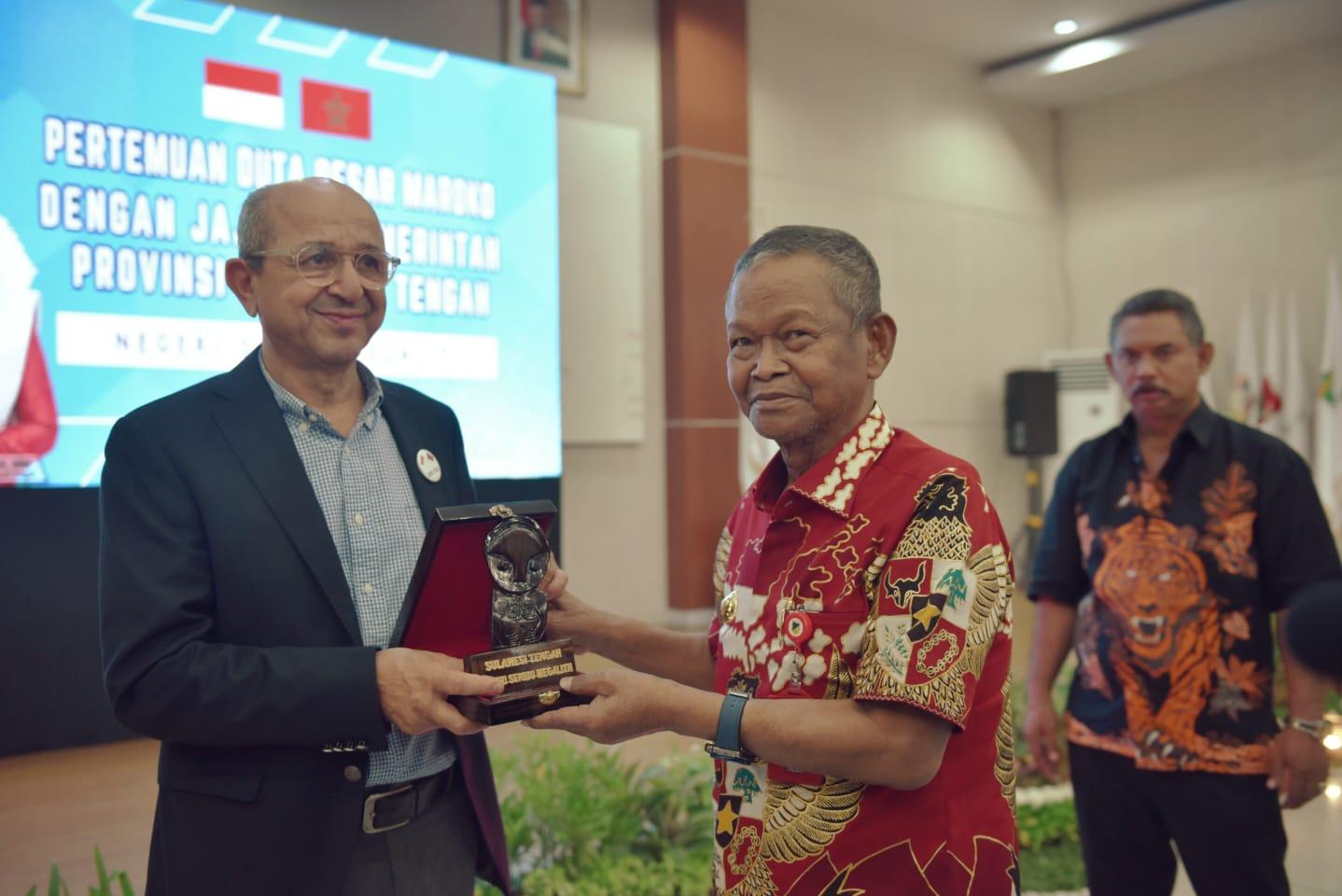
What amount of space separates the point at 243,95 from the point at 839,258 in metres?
3.68

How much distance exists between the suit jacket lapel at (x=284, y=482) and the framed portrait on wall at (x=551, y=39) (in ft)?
14.3

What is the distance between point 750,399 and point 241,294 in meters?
0.83

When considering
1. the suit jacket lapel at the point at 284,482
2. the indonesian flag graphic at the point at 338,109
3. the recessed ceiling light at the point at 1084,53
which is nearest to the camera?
the suit jacket lapel at the point at 284,482

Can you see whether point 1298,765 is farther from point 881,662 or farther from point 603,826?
point 603,826

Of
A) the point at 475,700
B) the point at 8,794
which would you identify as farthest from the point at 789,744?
the point at 8,794

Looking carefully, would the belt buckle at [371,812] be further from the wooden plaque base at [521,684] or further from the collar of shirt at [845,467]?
the collar of shirt at [845,467]

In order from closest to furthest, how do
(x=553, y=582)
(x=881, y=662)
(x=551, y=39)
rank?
(x=881, y=662) → (x=553, y=582) → (x=551, y=39)

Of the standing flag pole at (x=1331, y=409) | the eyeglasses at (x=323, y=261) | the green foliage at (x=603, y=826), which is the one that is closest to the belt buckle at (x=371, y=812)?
the eyeglasses at (x=323, y=261)

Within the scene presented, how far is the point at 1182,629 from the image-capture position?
2189 millimetres

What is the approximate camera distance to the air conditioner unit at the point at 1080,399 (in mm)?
7742

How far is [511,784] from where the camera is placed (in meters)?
3.53

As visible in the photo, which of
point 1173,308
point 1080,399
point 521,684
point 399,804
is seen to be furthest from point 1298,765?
point 1080,399

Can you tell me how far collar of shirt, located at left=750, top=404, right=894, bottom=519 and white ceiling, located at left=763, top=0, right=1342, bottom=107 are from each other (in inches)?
231

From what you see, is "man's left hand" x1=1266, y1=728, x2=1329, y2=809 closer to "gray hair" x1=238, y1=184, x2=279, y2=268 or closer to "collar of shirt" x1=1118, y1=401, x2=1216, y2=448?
"collar of shirt" x1=1118, y1=401, x2=1216, y2=448
